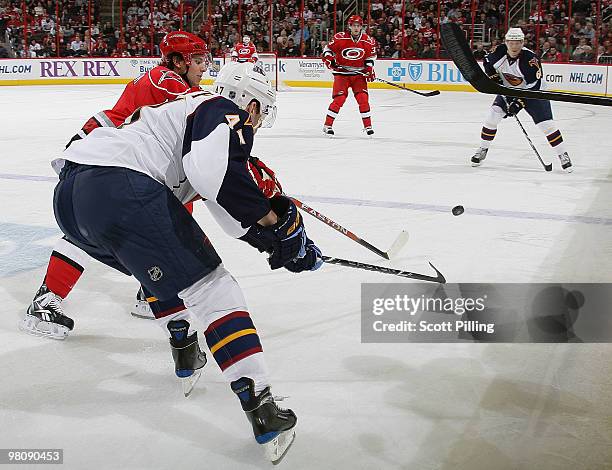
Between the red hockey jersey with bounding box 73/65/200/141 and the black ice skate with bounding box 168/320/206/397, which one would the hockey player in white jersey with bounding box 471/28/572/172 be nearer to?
the red hockey jersey with bounding box 73/65/200/141

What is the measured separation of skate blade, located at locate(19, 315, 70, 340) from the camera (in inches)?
106

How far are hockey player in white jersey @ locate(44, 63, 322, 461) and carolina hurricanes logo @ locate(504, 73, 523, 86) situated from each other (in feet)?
15.1

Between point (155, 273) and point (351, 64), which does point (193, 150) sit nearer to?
point (155, 273)

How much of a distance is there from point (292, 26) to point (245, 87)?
14.9m

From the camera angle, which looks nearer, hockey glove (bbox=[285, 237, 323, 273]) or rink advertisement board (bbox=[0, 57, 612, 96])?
hockey glove (bbox=[285, 237, 323, 273])

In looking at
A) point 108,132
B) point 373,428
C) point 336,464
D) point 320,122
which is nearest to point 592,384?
point 373,428

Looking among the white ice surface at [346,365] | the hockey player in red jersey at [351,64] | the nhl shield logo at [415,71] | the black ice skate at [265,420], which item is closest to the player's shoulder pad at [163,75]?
the white ice surface at [346,365]

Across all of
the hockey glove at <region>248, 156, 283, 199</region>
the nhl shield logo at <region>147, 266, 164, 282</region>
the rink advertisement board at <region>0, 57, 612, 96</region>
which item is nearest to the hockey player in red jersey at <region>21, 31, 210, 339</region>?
the hockey glove at <region>248, 156, 283, 199</region>

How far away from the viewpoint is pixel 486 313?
2.92 metres

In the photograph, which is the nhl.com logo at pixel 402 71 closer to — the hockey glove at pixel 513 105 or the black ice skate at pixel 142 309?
the hockey glove at pixel 513 105

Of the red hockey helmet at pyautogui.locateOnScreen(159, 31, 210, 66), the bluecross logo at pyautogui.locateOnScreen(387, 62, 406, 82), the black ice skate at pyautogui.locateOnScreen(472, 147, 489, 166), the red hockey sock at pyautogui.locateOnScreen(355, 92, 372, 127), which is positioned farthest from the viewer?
the bluecross logo at pyautogui.locateOnScreen(387, 62, 406, 82)

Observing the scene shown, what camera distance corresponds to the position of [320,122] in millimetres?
9602

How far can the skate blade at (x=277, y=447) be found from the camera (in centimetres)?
186

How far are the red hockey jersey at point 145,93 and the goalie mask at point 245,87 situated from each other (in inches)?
23.7
